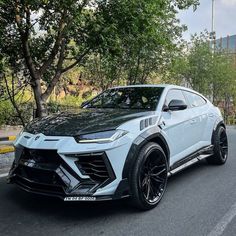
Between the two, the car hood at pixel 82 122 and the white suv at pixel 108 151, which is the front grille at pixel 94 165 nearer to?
the white suv at pixel 108 151

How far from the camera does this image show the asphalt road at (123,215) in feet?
13.5

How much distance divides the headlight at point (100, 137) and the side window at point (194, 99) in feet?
8.37

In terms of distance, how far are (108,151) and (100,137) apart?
0.20 m


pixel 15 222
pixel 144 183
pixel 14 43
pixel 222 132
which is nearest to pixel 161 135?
pixel 144 183

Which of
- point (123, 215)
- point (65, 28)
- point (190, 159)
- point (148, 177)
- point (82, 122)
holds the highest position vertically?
point (65, 28)

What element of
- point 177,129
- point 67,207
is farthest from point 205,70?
point 67,207

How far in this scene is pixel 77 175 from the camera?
4.26 metres

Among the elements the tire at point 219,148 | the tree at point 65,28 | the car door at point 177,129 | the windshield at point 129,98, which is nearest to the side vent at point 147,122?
the car door at point 177,129

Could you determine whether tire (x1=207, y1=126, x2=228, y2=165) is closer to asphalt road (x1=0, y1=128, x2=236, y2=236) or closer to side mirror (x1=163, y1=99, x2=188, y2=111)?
asphalt road (x1=0, y1=128, x2=236, y2=236)

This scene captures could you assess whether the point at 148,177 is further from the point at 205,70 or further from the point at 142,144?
the point at 205,70

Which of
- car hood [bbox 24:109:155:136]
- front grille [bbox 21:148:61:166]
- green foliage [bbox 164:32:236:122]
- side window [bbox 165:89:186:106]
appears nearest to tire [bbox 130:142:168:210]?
car hood [bbox 24:109:155:136]

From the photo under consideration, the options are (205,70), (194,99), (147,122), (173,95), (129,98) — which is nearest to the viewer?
(147,122)

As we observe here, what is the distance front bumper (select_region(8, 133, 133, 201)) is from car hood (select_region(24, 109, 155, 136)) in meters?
0.30

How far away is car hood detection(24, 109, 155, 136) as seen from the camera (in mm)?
4531
